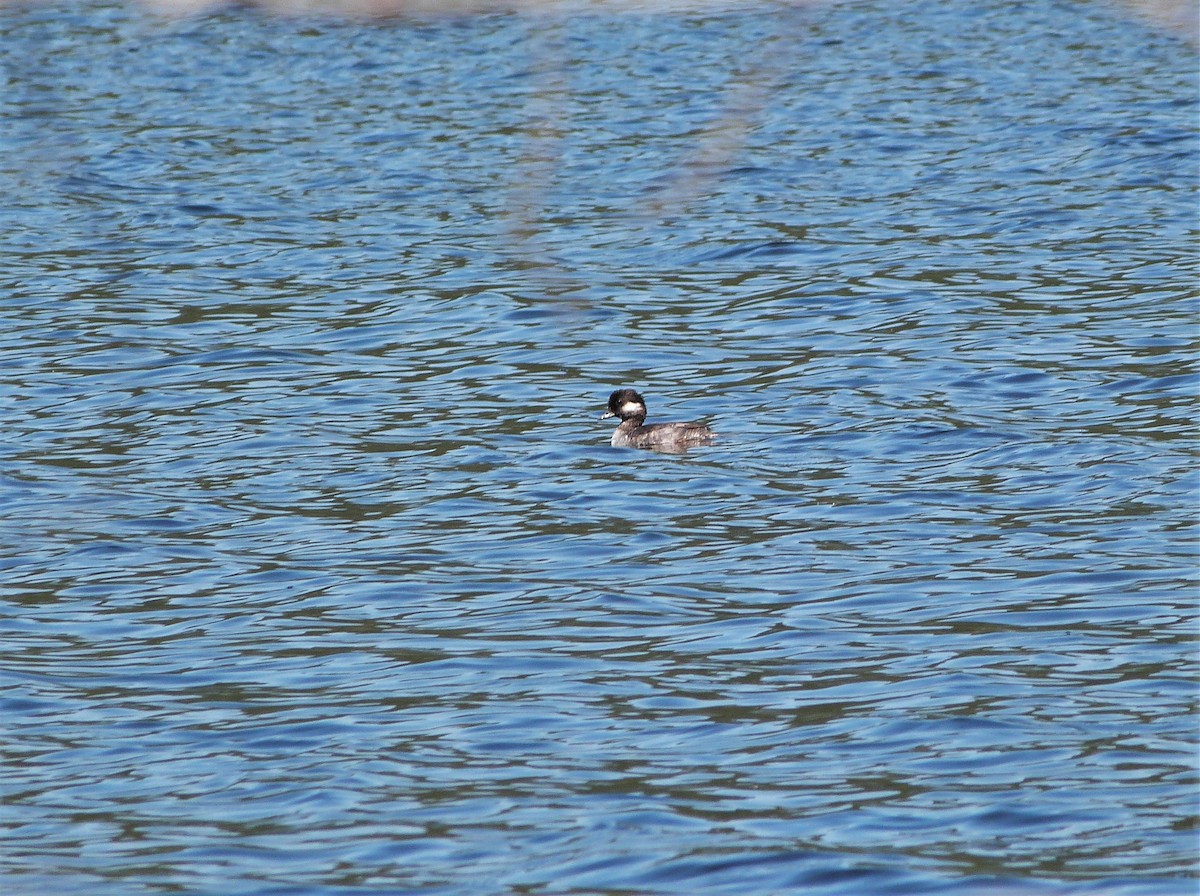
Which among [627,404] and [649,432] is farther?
[627,404]

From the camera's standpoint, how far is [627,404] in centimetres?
1502

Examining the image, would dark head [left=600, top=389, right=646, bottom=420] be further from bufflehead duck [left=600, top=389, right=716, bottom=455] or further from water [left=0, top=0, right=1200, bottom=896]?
water [left=0, top=0, right=1200, bottom=896]

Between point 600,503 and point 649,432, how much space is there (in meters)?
1.17

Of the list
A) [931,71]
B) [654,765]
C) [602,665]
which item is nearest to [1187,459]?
[602,665]

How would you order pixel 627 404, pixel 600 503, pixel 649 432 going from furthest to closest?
1. pixel 627 404
2. pixel 649 432
3. pixel 600 503

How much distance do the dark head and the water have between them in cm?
35

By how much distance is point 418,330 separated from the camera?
736 inches

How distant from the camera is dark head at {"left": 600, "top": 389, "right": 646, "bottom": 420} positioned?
14.9 metres

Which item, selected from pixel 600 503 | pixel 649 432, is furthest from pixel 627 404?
pixel 600 503

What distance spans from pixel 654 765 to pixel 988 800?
1499 millimetres

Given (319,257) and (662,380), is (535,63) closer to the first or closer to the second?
(662,380)

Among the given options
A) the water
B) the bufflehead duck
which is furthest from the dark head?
the water

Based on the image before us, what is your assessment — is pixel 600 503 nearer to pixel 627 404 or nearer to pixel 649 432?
pixel 649 432

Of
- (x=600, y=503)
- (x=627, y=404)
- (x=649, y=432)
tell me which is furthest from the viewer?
(x=627, y=404)
